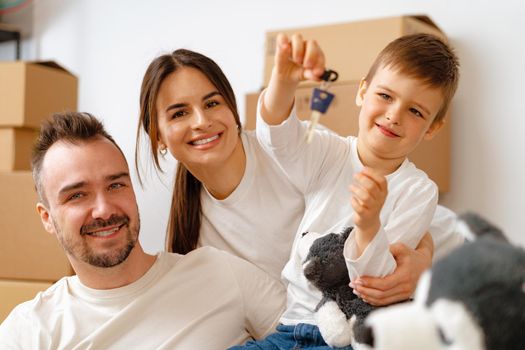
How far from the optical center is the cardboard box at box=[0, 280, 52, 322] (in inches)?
65.3

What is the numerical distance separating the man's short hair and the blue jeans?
0.50 metres

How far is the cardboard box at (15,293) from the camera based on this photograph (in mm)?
1659

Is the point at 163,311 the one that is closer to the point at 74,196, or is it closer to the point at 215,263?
the point at 215,263

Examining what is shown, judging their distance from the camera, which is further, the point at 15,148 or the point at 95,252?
the point at 15,148

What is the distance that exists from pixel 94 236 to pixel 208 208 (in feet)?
1.03

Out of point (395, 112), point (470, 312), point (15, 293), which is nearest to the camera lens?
point (470, 312)

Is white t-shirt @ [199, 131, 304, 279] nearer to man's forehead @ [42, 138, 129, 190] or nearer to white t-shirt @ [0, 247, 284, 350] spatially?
white t-shirt @ [0, 247, 284, 350]

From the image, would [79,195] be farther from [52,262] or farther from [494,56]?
[494,56]

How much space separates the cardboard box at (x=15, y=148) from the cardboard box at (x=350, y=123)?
26.9 inches

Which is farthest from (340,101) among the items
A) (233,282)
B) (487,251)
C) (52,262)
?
(487,251)

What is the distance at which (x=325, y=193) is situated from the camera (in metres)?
1.19

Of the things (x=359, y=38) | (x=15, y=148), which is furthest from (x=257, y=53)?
(x=15, y=148)

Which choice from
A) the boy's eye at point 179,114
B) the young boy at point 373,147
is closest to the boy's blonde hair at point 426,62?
the young boy at point 373,147

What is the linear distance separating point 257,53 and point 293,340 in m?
1.58
